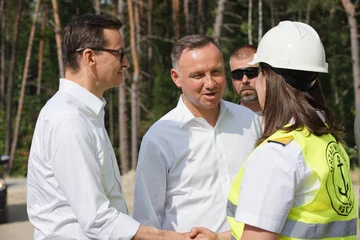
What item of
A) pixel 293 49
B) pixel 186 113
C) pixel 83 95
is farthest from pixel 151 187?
pixel 293 49

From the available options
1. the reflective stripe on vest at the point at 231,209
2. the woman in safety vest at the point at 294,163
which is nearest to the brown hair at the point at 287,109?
the woman in safety vest at the point at 294,163

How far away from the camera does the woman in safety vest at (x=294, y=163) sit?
254 cm

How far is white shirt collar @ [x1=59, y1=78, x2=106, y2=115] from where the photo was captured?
11.0 feet

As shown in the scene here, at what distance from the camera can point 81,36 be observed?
11.3 ft

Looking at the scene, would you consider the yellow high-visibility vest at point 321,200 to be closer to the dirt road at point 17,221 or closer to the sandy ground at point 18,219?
the sandy ground at point 18,219

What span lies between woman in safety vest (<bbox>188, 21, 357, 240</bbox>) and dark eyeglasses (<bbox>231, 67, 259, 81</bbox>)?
2593 mm

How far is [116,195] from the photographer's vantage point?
3.33m

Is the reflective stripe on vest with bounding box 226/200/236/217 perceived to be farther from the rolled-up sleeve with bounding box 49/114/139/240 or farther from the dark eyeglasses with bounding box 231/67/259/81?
the dark eyeglasses with bounding box 231/67/259/81

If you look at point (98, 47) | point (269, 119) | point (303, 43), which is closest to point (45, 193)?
point (98, 47)

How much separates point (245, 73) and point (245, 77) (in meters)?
0.04

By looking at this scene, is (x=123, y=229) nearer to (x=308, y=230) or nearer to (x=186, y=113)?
(x=308, y=230)

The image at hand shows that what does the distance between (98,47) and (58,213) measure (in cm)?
84

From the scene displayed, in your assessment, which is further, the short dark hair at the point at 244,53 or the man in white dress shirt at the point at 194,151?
the short dark hair at the point at 244,53

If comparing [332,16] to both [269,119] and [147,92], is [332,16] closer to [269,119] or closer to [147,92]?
[147,92]
